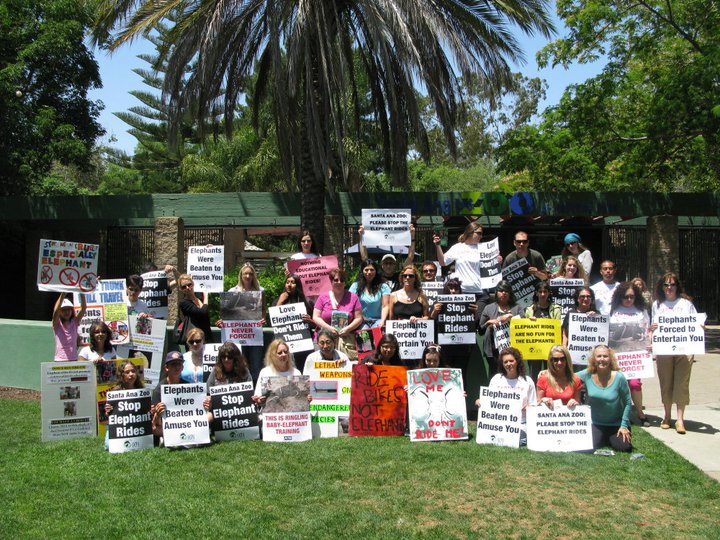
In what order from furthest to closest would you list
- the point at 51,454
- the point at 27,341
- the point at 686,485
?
the point at 27,341 → the point at 51,454 → the point at 686,485

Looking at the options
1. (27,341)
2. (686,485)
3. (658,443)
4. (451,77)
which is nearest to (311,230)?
(451,77)

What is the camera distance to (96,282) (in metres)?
10.4

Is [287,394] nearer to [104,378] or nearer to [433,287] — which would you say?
[104,378]

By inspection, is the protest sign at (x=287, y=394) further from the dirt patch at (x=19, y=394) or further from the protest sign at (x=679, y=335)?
the dirt patch at (x=19, y=394)

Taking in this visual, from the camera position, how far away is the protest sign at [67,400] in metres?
8.98

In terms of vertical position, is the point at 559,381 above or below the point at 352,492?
above

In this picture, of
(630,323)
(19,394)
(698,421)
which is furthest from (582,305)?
(19,394)

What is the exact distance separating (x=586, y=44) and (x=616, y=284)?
10884mm

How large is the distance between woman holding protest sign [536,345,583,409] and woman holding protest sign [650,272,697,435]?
1642 mm

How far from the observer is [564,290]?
9.64 meters

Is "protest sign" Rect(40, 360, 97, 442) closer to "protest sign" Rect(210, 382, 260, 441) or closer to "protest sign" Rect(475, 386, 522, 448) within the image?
"protest sign" Rect(210, 382, 260, 441)

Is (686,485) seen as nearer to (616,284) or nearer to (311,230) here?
(616,284)

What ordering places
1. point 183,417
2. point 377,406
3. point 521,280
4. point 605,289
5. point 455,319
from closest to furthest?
1. point 183,417
2. point 377,406
3. point 455,319
4. point 605,289
5. point 521,280

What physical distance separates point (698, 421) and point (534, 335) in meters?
2.17
